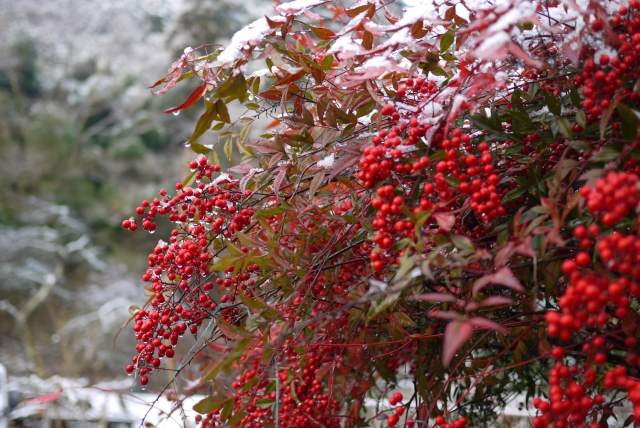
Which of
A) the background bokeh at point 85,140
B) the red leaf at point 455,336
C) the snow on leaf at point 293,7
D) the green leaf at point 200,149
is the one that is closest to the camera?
the red leaf at point 455,336

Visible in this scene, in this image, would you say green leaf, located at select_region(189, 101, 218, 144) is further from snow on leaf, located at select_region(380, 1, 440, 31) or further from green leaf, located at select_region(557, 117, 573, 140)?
green leaf, located at select_region(557, 117, 573, 140)

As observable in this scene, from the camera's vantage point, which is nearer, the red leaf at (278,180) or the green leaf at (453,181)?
the green leaf at (453,181)

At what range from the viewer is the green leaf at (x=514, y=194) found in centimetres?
57

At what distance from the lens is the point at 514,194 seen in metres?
0.57

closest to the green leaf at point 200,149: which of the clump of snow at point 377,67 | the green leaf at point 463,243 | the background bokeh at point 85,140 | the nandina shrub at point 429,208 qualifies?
the nandina shrub at point 429,208

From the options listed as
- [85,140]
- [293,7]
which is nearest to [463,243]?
[293,7]

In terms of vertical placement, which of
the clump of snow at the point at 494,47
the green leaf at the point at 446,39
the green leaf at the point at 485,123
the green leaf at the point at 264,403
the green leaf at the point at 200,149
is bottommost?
the green leaf at the point at 264,403

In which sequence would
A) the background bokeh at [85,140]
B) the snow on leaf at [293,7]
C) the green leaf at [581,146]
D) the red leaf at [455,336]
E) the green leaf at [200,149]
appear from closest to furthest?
the red leaf at [455,336]
the green leaf at [581,146]
the snow on leaf at [293,7]
the green leaf at [200,149]
the background bokeh at [85,140]

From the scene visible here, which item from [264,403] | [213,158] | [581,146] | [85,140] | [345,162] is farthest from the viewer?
[85,140]

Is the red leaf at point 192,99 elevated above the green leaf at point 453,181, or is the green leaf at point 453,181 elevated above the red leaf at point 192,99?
the red leaf at point 192,99

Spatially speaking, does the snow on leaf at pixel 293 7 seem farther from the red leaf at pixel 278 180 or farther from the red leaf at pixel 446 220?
the red leaf at pixel 446 220

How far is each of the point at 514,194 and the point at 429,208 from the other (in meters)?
0.12

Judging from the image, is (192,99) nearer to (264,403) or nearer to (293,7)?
A: (293,7)

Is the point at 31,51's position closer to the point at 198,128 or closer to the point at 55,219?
the point at 55,219
